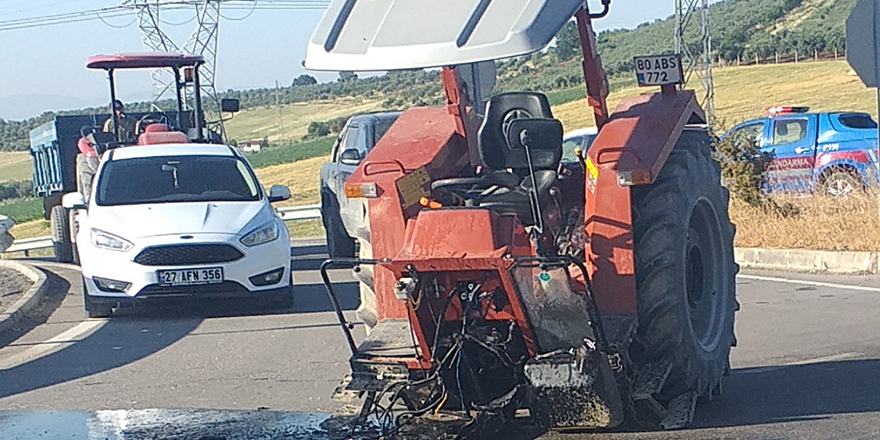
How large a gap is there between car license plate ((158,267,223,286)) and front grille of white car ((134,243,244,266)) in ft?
0.25

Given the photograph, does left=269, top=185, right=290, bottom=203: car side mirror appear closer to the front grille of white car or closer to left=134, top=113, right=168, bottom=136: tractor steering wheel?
the front grille of white car

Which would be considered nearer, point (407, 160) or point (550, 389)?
point (550, 389)

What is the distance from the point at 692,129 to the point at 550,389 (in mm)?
2151

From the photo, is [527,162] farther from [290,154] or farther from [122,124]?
[290,154]

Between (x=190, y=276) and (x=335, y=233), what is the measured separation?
5.03m

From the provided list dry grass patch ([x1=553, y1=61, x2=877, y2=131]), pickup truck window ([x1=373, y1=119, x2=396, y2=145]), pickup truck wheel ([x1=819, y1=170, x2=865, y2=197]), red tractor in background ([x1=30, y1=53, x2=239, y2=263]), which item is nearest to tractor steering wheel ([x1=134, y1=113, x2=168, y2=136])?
red tractor in background ([x1=30, y1=53, x2=239, y2=263])

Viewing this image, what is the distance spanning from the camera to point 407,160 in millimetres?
7270

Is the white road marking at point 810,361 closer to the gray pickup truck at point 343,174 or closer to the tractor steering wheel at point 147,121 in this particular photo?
the gray pickup truck at point 343,174

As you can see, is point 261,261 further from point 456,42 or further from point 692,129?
point 456,42

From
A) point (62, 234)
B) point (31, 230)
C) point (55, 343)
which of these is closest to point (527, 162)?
point (55, 343)

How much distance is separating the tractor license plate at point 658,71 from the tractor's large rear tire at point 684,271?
1.07 feet

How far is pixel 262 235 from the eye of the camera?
12.8 metres

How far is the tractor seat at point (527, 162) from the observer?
6.45 meters

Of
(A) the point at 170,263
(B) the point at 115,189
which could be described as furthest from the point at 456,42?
(B) the point at 115,189
